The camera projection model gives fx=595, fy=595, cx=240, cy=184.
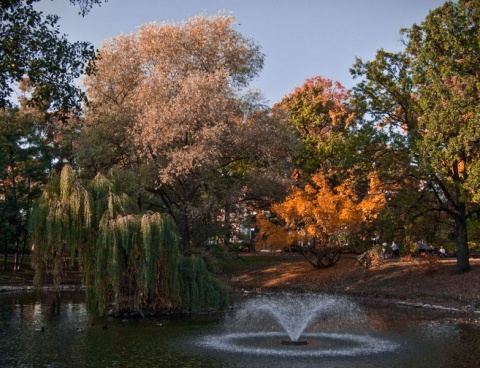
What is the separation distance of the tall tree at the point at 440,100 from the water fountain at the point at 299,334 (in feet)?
27.3

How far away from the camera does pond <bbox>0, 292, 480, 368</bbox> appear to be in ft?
49.5

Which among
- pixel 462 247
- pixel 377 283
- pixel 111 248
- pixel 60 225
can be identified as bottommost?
pixel 377 283

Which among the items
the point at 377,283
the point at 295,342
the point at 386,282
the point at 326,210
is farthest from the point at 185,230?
the point at 295,342

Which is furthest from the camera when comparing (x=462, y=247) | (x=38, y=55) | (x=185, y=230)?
(x=185, y=230)

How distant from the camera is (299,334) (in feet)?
61.5

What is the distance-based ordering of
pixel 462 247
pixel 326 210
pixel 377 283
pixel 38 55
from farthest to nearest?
1. pixel 326 210
2. pixel 377 283
3. pixel 462 247
4. pixel 38 55

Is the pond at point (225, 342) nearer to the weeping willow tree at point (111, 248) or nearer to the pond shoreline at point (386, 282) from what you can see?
the weeping willow tree at point (111, 248)

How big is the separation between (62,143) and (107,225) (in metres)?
23.5

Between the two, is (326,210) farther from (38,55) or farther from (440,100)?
(38,55)

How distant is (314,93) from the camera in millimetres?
45906

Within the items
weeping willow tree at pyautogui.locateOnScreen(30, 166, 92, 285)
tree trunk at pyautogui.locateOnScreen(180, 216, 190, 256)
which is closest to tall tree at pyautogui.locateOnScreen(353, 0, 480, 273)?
tree trunk at pyautogui.locateOnScreen(180, 216, 190, 256)

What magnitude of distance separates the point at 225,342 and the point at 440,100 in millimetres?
17166

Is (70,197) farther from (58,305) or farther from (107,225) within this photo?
(58,305)

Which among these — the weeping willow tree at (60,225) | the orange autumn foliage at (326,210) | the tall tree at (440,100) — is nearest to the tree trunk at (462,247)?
the tall tree at (440,100)
